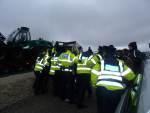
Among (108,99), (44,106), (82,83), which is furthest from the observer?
(82,83)

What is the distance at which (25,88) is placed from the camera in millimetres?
12633

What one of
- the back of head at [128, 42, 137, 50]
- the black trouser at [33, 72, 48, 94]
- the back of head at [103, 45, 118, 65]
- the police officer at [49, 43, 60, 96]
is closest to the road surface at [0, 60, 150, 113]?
the police officer at [49, 43, 60, 96]

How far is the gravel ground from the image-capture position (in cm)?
924

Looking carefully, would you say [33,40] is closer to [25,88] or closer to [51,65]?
[25,88]

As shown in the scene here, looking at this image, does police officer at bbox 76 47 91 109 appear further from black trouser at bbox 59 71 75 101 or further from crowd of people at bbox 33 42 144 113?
black trouser at bbox 59 71 75 101

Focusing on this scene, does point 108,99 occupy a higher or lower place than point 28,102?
higher

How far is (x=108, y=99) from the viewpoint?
575 cm

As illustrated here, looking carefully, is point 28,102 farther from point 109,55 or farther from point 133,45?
point 109,55

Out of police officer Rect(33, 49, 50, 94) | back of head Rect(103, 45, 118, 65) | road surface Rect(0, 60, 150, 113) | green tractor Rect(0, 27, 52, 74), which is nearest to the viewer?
back of head Rect(103, 45, 118, 65)

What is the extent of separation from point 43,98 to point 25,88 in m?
1.87

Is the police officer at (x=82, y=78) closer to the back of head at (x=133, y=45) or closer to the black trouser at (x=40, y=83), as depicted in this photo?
the back of head at (x=133, y=45)

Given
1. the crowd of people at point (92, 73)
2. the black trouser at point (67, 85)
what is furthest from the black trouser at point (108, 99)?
the black trouser at point (67, 85)

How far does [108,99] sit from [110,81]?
0.38 meters

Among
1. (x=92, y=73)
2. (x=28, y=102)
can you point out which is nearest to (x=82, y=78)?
(x=28, y=102)
